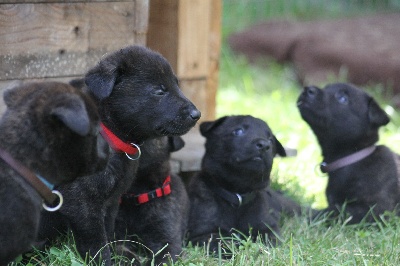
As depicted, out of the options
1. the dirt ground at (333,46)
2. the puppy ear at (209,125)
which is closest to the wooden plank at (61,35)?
the puppy ear at (209,125)

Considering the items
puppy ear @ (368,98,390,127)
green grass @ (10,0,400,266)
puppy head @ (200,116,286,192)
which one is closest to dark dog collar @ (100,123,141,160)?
green grass @ (10,0,400,266)

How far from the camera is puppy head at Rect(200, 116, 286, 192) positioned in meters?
5.03

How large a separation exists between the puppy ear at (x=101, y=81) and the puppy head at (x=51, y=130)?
0.42 m

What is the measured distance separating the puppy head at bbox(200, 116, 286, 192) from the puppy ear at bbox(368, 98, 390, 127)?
0.92m

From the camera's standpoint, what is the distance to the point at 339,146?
19.9ft

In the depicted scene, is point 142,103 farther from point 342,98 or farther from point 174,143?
point 342,98

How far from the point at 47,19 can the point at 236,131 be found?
143 cm

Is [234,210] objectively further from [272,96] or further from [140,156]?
[272,96]

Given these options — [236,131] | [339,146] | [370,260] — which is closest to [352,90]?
[339,146]

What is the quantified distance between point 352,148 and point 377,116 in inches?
12.7

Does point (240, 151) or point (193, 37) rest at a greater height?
point (193, 37)

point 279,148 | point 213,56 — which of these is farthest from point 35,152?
point 213,56

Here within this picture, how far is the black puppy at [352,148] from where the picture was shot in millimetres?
5840

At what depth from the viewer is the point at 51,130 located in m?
3.64
